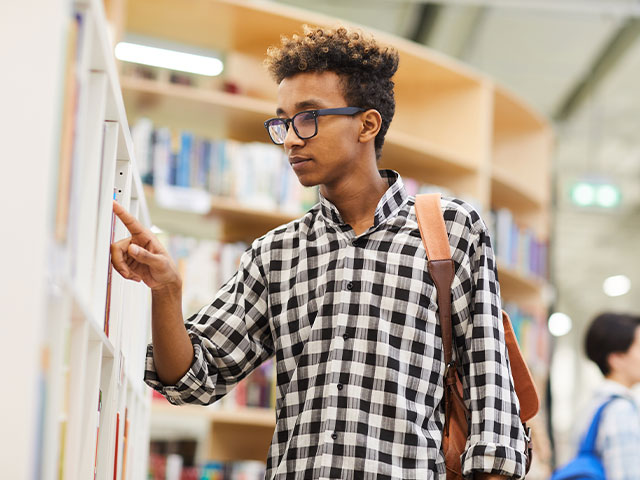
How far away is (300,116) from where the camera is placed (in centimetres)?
147

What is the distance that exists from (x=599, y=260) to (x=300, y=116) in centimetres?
1055

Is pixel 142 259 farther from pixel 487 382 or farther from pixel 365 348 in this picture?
pixel 487 382

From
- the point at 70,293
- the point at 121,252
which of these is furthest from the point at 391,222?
the point at 70,293

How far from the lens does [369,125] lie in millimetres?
1572

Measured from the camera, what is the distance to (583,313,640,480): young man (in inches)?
102

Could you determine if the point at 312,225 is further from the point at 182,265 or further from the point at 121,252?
the point at 182,265

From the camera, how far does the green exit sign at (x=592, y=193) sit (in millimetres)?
6797

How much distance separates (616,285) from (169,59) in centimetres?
929

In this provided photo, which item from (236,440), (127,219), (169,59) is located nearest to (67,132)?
(127,219)

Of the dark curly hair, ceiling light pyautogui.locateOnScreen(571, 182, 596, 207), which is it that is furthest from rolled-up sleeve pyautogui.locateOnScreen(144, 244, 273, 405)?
ceiling light pyautogui.locateOnScreen(571, 182, 596, 207)

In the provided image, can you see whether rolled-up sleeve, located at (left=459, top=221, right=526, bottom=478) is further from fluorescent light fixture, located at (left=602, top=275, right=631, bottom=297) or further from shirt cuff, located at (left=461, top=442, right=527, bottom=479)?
fluorescent light fixture, located at (left=602, top=275, right=631, bottom=297)

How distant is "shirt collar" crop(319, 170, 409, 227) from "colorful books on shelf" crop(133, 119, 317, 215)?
2.10 m

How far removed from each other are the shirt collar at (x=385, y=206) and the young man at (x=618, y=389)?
146 centimetres

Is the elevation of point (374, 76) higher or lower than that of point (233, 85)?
lower
